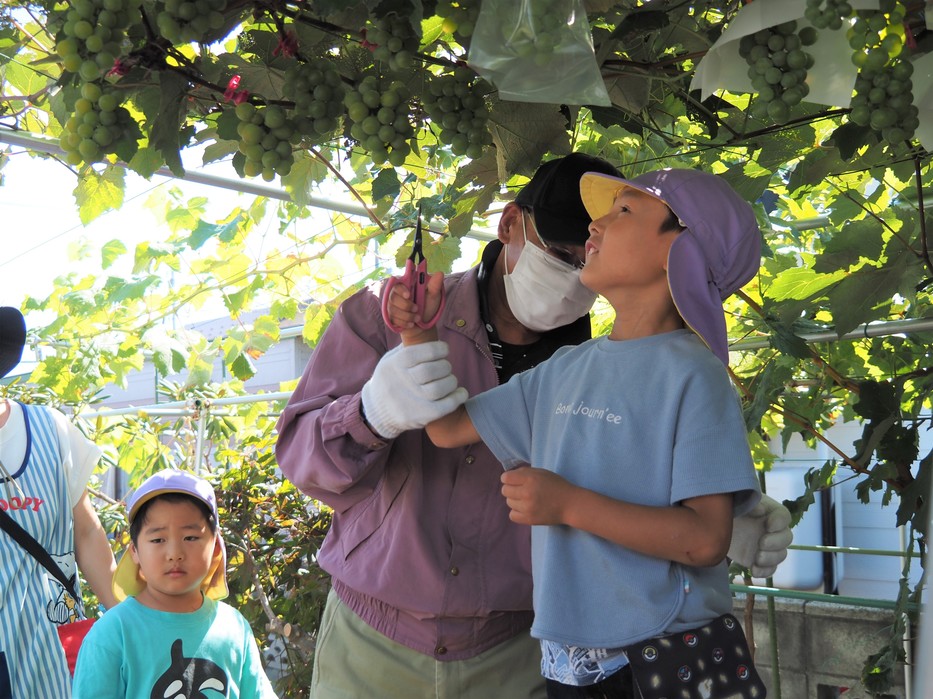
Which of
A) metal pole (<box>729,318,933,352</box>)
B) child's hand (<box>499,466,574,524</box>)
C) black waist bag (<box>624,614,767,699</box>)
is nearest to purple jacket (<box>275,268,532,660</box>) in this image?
child's hand (<box>499,466,574,524</box>)

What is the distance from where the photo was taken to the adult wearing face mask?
167 centimetres

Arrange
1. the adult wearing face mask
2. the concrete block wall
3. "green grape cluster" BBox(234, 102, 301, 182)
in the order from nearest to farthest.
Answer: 1. "green grape cluster" BBox(234, 102, 301, 182)
2. the adult wearing face mask
3. the concrete block wall

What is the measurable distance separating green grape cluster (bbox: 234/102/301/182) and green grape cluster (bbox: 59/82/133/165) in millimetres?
145

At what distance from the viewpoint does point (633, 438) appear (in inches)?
55.5

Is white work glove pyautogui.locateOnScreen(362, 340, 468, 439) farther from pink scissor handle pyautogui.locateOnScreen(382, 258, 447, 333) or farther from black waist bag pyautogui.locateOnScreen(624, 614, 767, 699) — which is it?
black waist bag pyautogui.locateOnScreen(624, 614, 767, 699)

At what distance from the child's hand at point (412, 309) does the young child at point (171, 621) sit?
1360 millimetres

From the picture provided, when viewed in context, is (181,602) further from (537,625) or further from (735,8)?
(735,8)

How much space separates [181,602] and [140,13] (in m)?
1.88

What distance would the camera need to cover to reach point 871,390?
7.91 ft

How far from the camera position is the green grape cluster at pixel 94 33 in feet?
3.65

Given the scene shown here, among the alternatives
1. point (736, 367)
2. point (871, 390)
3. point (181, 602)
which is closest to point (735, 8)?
point (871, 390)

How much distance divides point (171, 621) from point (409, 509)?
1.18 m

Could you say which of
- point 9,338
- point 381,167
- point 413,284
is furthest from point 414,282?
point 9,338

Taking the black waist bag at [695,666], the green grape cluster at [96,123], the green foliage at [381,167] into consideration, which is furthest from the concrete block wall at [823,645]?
the green grape cluster at [96,123]
